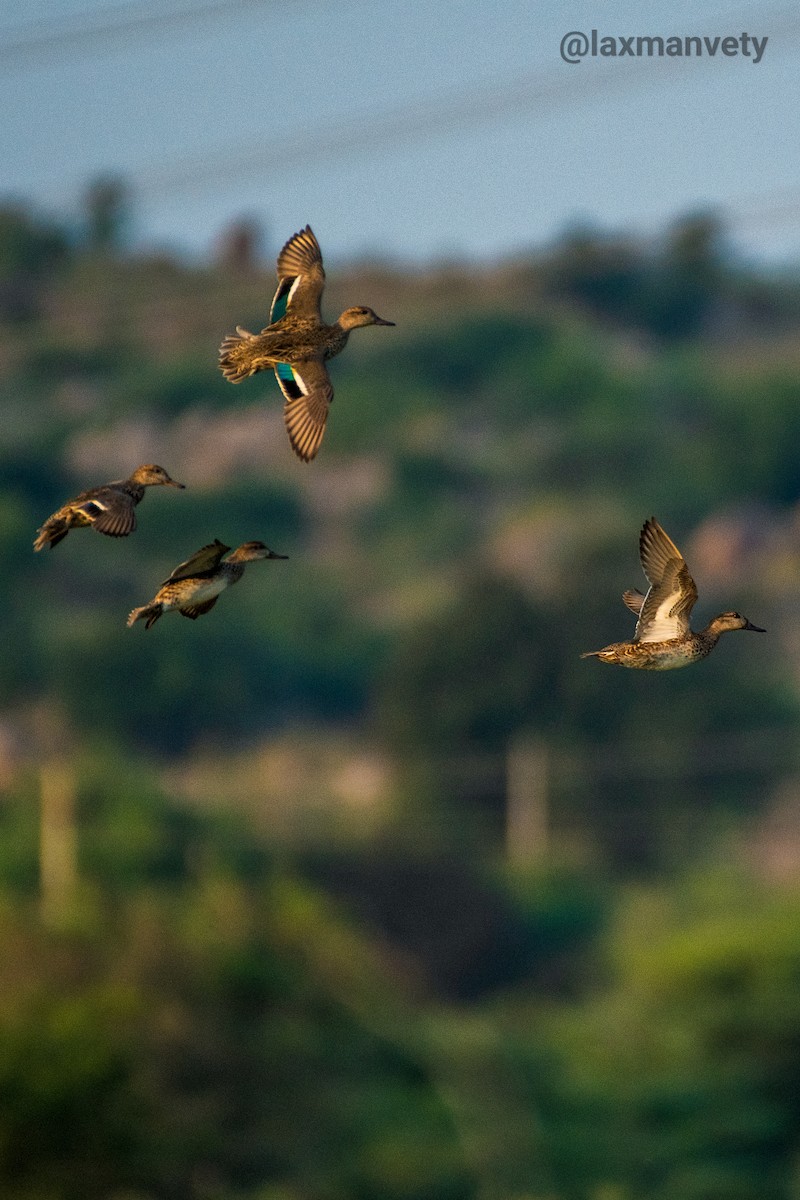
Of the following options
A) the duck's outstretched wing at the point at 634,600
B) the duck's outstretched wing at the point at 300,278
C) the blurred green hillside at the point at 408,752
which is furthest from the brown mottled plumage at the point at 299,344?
the blurred green hillside at the point at 408,752

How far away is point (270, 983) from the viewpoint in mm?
42281

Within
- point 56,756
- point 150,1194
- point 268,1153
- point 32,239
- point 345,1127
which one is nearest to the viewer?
point 150,1194

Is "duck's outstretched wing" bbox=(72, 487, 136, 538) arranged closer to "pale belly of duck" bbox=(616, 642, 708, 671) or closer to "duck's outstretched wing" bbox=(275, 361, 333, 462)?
"duck's outstretched wing" bbox=(275, 361, 333, 462)

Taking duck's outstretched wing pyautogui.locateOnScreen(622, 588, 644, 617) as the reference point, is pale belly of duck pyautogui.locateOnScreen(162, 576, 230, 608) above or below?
above

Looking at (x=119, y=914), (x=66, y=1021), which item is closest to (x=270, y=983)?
(x=66, y=1021)

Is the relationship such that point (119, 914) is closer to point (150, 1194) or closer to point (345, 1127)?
point (345, 1127)

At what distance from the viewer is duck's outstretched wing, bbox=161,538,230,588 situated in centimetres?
445

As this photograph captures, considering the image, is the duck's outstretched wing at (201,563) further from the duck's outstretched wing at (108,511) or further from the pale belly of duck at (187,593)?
the duck's outstretched wing at (108,511)

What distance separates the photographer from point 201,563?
4512 mm

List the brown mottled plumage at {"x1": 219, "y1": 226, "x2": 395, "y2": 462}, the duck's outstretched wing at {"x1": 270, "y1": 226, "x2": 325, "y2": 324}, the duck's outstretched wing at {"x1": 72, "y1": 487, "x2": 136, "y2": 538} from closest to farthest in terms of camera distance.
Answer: the duck's outstretched wing at {"x1": 72, "y1": 487, "x2": 136, "y2": 538}
the brown mottled plumage at {"x1": 219, "y1": 226, "x2": 395, "y2": 462}
the duck's outstretched wing at {"x1": 270, "y1": 226, "x2": 325, "y2": 324}

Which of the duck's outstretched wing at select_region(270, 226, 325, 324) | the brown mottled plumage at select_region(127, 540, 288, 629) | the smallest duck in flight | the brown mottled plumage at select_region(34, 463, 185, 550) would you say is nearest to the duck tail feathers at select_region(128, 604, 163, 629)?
the brown mottled plumage at select_region(127, 540, 288, 629)

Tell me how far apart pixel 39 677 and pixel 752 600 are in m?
24.1

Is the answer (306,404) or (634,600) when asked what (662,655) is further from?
(306,404)

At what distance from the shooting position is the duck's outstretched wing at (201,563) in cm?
445
